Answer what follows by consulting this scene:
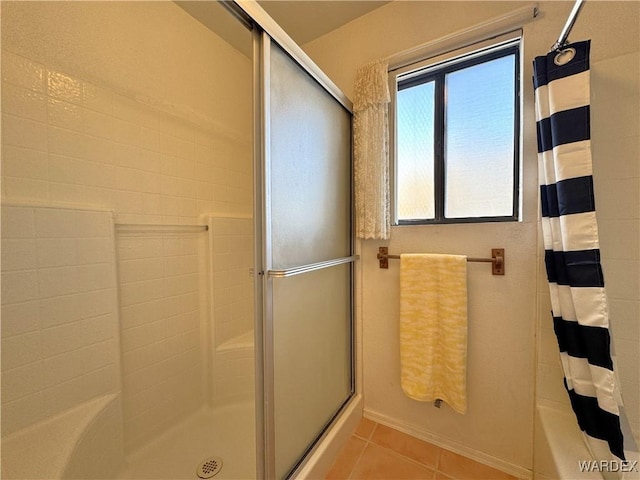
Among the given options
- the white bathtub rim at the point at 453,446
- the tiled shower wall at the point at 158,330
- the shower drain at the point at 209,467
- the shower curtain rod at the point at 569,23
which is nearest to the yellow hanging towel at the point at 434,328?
the white bathtub rim at the point at 453,446

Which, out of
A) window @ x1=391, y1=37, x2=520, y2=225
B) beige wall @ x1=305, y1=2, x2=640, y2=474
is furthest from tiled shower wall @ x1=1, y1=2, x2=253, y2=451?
window @ x1=391, y1=37, x2=520, y2=225

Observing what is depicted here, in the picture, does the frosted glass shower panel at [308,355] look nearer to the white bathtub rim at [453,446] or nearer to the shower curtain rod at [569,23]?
the white bathtub rim at [453,446]

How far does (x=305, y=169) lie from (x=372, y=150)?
0.49 meters

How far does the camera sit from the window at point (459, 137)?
1198mm

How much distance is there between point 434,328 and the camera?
1.25 m

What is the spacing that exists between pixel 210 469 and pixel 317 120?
5.87 feet

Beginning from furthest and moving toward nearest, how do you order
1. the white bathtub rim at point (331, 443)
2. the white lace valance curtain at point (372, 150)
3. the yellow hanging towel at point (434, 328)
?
the white lace valance curtain at point (372, 150) → the yellow hanging towel at point (434, 328) → the white bathtub rim at point (331, 443)

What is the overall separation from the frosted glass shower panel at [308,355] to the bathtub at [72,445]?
2.52 feet

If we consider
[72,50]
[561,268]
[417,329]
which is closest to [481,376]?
[417,329]

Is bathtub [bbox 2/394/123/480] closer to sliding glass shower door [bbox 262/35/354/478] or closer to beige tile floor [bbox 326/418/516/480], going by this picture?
sliding glass shower door [bbox 262/35/354/478]

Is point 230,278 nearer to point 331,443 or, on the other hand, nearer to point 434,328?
point 331,443

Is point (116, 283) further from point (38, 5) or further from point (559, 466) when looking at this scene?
point (559, 466)

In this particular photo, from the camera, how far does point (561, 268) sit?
94 cm

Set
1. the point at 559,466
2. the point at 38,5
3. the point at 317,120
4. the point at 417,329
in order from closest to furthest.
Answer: the point at 559,466 < the point at 38,5 < the point at 317,120 < the point at 417,329
